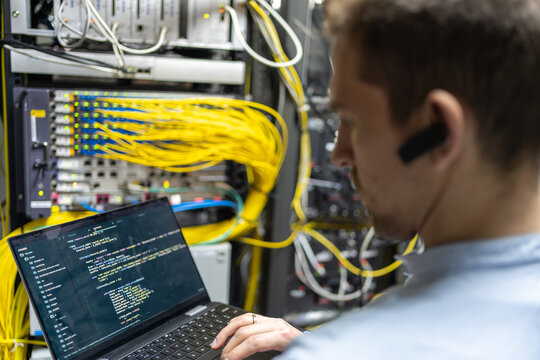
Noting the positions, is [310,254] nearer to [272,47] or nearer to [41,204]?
[272,47]

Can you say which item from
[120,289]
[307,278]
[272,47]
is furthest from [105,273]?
[307,278]

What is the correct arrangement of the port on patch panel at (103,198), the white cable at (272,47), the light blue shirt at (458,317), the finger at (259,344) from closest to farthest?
the light blue shirt at (458,317), the finger at (259,344), the port on patch panel at (103,198), the white cable at (272,47)

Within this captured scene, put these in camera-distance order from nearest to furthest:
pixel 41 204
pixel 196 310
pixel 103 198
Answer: pixel 196 310, pixel 41 204, pixel 103 198

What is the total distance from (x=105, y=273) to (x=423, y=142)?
0.76 m

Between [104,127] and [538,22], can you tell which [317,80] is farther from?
[538,22]

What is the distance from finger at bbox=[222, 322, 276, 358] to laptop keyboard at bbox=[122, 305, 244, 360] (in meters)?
0.08

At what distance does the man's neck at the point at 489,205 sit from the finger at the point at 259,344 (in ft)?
1.48

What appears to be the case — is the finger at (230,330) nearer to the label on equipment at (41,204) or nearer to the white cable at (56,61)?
the label on equipment at (41,204)

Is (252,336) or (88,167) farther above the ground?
(88,167)

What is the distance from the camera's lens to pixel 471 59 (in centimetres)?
58

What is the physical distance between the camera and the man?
57 centimetres

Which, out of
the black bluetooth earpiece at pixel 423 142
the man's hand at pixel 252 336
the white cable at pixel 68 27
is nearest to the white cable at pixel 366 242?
the man's hand at pixel 252 336

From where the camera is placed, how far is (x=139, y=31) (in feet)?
→ 4.63

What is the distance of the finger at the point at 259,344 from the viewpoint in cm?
94
